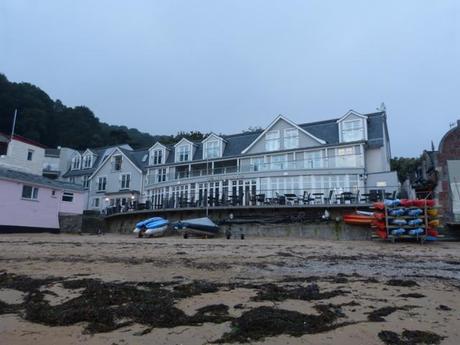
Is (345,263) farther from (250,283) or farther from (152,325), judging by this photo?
(152,325)

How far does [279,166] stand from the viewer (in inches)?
1296

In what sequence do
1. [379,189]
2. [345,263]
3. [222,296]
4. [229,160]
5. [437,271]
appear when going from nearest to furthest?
[222,296] → [437,271] → [345,263] → [379,189] → [229,160]

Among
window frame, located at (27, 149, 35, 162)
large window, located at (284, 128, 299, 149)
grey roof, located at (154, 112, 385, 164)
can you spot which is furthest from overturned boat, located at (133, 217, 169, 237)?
window frame, located at (27, 149, 35, 162)

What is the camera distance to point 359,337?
403 centimetres

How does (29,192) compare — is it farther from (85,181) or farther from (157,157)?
(85,181)

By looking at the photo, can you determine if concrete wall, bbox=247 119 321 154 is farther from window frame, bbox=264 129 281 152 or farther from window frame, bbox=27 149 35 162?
window frame, bbox=27 149 35 162

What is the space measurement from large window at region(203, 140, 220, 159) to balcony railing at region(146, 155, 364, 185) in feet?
5.75

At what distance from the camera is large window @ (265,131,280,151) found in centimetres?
3478

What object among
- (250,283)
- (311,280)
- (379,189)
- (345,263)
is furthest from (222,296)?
(379,189)

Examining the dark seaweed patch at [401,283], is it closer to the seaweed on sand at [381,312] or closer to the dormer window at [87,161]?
the seaweed on sand at [381,312]

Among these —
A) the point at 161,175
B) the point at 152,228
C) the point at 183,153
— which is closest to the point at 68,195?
the point at 161,175

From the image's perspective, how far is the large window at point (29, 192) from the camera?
26.0 m

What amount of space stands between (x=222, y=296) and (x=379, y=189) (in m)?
24.5

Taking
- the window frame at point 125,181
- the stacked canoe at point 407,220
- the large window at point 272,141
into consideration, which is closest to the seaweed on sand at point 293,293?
the stacked canoe at point 407,220
